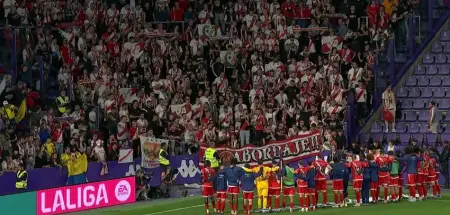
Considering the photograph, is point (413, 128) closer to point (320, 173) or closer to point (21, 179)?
point (320, 173)

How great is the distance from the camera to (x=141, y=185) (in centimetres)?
4209

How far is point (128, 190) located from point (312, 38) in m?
11.1

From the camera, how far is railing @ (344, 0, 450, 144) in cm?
4725

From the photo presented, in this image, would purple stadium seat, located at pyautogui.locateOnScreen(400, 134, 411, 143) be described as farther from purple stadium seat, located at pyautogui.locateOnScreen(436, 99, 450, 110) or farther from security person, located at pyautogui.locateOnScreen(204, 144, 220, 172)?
security person, located at pyautogui.locateOnScreen(204, 144, 220, 172)

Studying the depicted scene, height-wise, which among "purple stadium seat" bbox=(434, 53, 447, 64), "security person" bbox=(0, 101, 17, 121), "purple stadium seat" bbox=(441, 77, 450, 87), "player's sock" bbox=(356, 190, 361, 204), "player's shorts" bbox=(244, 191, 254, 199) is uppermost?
"purple stadium seat" bbox=(434, 53, 447, 64)

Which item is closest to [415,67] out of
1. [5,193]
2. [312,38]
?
[312,38]

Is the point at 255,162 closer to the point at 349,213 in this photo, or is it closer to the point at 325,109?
the point at 325,109

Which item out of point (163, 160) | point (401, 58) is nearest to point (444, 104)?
point (401, 58)

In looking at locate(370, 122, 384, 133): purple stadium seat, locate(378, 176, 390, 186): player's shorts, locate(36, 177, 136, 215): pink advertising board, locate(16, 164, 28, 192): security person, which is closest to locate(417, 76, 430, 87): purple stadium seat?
locate(370, 122, 384, 133): purple stadium seat

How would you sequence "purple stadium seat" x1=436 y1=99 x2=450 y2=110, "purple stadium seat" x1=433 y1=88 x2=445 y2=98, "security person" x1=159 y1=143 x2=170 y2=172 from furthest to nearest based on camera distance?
"purple stadium seat" x1=433 y1=88 x2=445 y2=98, "purple stadium seat" x1=436 y1=99 x2=450 y2=110, "security person" x1=159 y1=143 x2=170 y2=172

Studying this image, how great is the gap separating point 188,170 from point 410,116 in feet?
30.7

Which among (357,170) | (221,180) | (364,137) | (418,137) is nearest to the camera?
(221,180)

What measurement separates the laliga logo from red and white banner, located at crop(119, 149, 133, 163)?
1.90 m

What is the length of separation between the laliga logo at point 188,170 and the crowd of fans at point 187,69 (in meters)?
0.65
